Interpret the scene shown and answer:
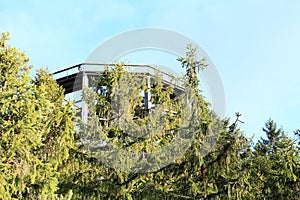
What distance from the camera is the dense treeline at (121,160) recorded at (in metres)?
11.0

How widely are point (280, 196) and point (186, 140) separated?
12.7 ft

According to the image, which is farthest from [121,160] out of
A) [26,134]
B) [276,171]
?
[276,171]

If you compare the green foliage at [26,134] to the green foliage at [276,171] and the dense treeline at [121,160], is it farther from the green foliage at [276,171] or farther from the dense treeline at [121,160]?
the green foliage at [276,171]

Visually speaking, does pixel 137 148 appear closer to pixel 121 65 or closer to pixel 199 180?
pixel 199 180

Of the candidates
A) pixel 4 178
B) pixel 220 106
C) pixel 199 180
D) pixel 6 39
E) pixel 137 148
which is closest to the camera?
pixel 4 178

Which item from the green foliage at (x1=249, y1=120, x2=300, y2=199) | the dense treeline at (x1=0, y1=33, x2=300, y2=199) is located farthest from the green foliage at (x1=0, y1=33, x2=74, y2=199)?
the green foliage at (x1=249, y1=120, x2=300, y2=199)

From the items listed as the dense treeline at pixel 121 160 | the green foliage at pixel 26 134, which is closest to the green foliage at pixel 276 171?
the dense treeline at pixel 121 160

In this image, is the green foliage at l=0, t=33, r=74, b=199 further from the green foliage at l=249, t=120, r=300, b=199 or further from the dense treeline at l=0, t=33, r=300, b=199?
the green foliage at l=249, t=120, r=300, b=199

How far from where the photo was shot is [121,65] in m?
16.4

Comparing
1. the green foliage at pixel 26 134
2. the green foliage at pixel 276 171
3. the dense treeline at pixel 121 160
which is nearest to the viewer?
the green foliage at pixel 26 134

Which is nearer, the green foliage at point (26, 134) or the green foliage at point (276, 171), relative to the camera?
the green foliage at point (26, 134)

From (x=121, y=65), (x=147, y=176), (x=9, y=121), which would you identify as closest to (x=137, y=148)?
(x=147, y=176)

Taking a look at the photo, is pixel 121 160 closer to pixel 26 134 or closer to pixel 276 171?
pixel 26 134

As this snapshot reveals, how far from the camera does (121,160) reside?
14.2 meters
